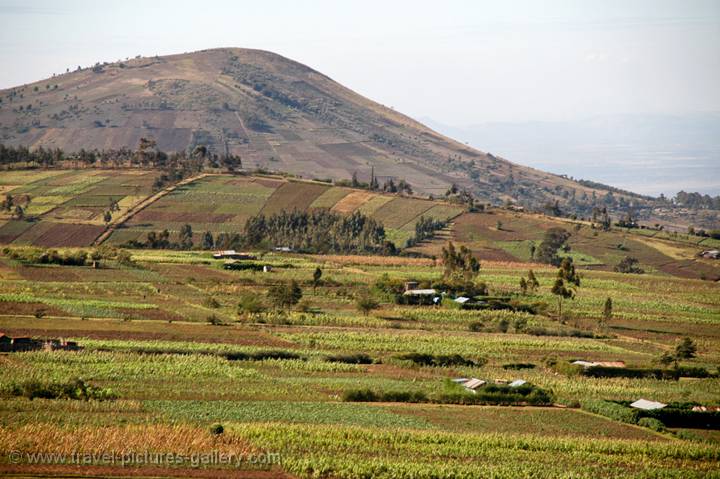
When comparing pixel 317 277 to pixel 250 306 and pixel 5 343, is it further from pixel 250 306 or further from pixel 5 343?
pixel 5 343

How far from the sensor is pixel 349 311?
70438 mm

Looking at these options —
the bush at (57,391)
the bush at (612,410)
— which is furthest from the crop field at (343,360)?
the bush at (612,410)

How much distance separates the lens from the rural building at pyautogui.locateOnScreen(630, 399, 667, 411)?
44.2 meters

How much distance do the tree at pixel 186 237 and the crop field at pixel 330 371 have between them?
13.3 metres

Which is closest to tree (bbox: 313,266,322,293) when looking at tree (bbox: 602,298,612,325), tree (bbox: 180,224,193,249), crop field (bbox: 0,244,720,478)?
crop field (bbox: 0,244,720,478)

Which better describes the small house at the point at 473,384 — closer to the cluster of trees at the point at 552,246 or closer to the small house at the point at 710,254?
the cluster of trees at the point at 552,246

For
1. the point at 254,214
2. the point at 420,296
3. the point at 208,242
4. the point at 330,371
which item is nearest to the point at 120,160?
the point at 254,214

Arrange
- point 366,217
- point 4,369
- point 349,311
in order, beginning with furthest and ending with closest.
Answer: point 366,217
point 349,311
point 4,369

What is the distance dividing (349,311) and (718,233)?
66563mm

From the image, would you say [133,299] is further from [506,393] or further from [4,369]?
[506,393]

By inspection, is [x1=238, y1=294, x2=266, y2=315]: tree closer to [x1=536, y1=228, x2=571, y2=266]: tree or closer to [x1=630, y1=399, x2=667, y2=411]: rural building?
[x1=630, y1=399, x2=667, y2=411]: rural building

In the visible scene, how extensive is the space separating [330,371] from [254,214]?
68331 millimetres

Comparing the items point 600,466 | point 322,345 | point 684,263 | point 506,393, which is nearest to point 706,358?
point 506,393

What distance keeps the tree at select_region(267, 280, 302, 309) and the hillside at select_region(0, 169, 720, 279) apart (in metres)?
35.4
